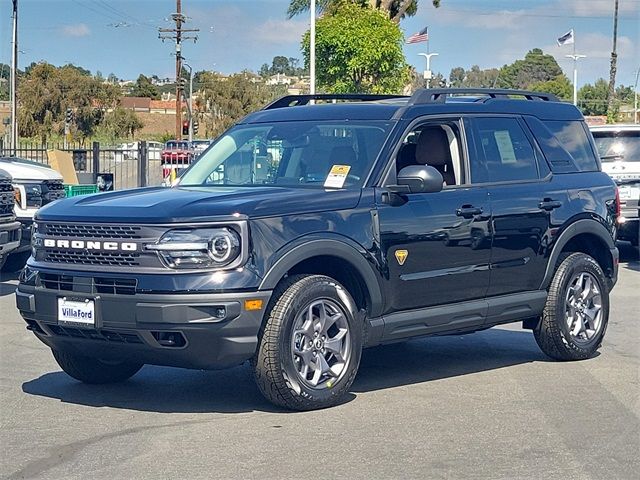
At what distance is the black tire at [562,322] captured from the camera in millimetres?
8852

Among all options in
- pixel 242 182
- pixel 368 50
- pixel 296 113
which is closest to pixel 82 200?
pixel 242 182

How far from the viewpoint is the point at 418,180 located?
7.58 metres

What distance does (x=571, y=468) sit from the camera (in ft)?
Result: 19.4

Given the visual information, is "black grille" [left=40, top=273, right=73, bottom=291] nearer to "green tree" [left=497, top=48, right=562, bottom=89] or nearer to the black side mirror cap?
the black side mirror cap

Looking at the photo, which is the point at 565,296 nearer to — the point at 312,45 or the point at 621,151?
the point at 621,151

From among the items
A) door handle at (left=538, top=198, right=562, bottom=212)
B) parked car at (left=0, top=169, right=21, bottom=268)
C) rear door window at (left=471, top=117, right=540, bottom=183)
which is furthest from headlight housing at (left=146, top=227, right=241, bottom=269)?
parked car at (left=0, top=169, right=21, bottom=268)

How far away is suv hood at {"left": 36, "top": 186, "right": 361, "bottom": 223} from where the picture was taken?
22.3 ft

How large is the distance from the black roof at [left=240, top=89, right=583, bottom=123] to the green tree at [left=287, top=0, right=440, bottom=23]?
74.0 feet

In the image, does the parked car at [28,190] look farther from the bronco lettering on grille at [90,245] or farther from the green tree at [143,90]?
the green tree at [143,90]

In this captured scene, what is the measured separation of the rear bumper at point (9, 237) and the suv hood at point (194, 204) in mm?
4998

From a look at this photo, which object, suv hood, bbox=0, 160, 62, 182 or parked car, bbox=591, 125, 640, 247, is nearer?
suv hood, bbox=0, 160, 62, 182

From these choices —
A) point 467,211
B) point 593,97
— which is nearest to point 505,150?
point 467,211

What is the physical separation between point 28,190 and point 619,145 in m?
9.84

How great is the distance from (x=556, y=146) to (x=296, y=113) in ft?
7.31
